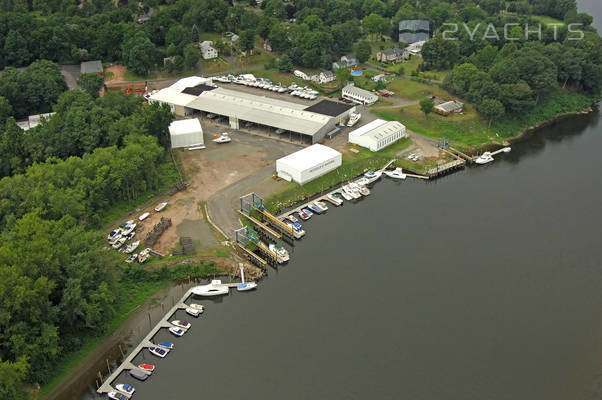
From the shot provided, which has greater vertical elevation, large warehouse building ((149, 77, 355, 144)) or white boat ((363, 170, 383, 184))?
large warehouse building ((149, 77, 355, 144))

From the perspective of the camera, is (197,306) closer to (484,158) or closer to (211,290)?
(211,290)

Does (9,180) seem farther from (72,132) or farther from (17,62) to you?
(17,62)

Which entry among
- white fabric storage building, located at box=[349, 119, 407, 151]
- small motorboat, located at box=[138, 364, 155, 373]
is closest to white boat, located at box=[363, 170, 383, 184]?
white fabric storage building, located at box=[349, 119, 407, 151]

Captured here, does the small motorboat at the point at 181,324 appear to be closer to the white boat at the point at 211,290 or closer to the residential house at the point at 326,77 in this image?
the white boat at the point at 211,290

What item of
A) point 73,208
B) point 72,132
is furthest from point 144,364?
point 72,132

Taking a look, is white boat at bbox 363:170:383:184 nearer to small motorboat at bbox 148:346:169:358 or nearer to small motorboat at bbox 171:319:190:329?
small motorboat at bbox 171:319:190:329

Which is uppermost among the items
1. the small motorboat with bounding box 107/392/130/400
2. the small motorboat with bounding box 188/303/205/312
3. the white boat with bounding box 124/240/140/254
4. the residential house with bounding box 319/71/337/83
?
the residential house with bounding box 319/71/337/83

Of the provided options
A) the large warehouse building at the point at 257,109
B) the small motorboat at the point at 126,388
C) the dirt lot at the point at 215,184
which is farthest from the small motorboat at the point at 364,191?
the small motorboat at the point at 126,388

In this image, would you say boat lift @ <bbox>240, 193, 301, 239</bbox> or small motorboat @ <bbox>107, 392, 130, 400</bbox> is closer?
small motorboat @ <bbox>107, 392, 130, 400</bbox>
